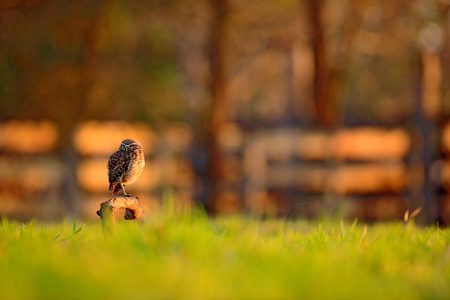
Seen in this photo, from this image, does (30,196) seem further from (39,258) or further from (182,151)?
(39,258)

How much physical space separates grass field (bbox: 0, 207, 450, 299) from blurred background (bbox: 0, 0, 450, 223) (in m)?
6.78

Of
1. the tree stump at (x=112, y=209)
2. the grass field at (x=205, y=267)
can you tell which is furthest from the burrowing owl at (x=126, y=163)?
the grass field at (x=205, y=267)

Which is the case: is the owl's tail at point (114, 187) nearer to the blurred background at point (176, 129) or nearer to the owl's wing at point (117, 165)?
the owl's wing at point (117, 165)

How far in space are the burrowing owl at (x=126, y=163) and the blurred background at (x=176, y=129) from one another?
21.6 ft

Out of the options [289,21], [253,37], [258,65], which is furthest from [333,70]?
[258,65]

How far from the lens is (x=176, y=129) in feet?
42.8

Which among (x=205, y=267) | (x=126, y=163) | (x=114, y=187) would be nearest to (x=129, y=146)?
(x=126, y=163)

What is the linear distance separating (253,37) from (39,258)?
16.0 meters

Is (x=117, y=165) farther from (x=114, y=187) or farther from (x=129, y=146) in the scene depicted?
(x=114, y=187)

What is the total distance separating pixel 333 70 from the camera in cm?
1223

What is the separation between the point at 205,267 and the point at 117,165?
3.88 feet

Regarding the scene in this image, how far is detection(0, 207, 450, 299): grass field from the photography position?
2.78m

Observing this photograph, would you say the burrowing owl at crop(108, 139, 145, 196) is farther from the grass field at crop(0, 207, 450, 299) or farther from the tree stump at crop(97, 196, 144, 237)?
the grass field at crop(0, 207, 450, 299)

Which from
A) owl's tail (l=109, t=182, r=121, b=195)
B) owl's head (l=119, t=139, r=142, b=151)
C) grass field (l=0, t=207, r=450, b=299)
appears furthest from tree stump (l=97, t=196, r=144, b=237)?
owl's head (l=119, t=139, r=142, b=151)
